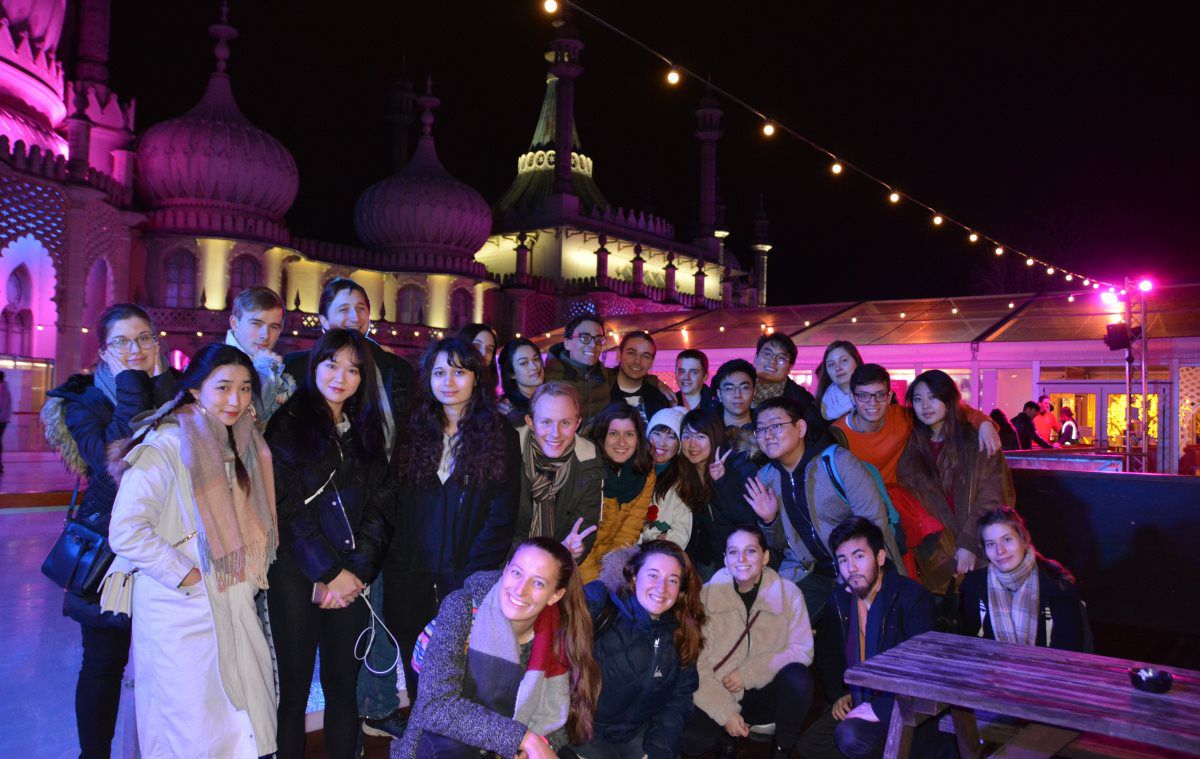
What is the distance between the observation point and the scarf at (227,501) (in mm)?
2779

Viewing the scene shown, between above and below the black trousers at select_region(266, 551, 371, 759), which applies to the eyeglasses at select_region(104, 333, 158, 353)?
above

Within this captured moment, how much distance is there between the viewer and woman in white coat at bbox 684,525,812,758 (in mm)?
3529

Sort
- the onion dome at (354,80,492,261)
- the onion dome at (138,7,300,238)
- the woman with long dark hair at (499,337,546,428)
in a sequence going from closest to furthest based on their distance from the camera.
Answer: the woman with long dark hair at (499,337,546,428), the onion dome at (138,7,300,238), the onion dome at (354,80,492,261)

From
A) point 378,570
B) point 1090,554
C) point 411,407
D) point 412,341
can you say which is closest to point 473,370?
point 411,407

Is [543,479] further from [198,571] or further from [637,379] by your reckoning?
[637,379]

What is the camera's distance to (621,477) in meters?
3.74

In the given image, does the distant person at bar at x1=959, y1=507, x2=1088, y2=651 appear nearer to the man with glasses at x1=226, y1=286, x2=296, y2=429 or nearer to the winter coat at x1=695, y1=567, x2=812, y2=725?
the winter coat at x1=695, y1=567, x2=812, y2=725

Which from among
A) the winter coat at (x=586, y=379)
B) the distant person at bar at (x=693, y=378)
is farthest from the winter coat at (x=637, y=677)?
the distant person at bar at (x=693, y=378)

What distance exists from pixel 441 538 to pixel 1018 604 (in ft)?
7.73

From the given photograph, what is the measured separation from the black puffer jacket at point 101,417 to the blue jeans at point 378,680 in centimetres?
101

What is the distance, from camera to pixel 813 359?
13.5 m

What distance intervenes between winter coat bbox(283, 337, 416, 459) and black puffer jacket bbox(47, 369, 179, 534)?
45cm

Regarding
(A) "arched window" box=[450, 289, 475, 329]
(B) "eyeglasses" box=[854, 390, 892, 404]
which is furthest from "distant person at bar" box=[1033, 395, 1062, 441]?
(A) "arched window" box=[450, 289, 475, 329]

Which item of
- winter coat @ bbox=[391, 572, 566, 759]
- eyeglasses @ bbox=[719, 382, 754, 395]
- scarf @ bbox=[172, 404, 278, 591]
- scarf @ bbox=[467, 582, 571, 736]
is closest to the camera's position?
winter coat @ bbox=[391, 572, 566, 759]
